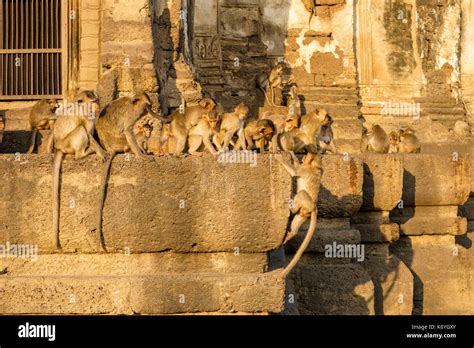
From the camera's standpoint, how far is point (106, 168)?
→ 1188 centimetres

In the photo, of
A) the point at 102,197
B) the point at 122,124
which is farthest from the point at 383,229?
the point at 102,197

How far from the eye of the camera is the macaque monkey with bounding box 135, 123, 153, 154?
1427 centimetres

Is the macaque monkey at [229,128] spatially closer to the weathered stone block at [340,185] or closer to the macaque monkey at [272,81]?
the weathered stone block at [340,185]

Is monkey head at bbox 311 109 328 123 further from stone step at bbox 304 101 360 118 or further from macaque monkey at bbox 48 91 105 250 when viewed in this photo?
stone step at bbox 304 101 360 118

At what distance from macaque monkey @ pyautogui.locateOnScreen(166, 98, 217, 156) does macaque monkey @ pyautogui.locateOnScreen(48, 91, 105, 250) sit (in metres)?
1.33

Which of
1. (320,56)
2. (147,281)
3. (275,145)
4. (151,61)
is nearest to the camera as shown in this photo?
(147,281)

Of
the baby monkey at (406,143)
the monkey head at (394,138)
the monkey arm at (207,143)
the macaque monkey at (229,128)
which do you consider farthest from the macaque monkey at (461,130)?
the monkey arm at (207,143)

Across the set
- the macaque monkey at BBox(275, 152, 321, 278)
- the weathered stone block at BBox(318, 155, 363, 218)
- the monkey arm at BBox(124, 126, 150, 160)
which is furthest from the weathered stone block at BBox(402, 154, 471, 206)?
the monkey arm at BBox(124, 126, 150, 160)

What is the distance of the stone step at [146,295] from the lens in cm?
1171

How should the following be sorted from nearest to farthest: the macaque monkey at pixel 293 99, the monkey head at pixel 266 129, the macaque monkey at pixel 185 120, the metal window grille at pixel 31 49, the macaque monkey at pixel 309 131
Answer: the macaque monkey at pixel 185 120 → the monkey head at pixel 266 129 → the macaque monkey at pixel 309 131 → the metal window grille at pixel 31 49 → the macaque monkey at pixel 293 99

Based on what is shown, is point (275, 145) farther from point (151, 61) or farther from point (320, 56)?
point (320, 56)

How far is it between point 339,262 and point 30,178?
14.4ft

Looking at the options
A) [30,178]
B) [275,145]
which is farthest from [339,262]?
[30,178]

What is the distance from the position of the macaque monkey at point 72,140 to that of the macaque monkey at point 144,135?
47.0 inches
